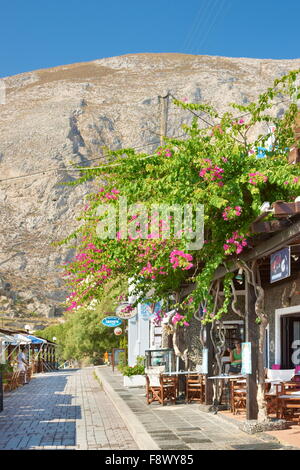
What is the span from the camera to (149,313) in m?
23.9

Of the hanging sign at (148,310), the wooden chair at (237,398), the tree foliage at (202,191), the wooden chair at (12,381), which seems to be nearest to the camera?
the tree foliage at (202,191)

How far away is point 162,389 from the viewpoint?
14.2 meters

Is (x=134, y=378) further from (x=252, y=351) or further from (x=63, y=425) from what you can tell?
(x=252, y=351)

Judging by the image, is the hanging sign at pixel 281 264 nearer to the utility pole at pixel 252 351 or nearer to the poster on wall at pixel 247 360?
the utility pole at pixel 252 351

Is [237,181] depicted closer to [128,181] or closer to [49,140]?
[128,181]

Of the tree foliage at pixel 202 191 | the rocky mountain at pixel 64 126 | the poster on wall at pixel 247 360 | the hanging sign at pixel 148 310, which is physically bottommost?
the poster on wall at pixel 247 360

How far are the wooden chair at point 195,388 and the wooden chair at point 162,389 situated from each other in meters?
0.33

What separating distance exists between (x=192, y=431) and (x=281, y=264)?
2.96m

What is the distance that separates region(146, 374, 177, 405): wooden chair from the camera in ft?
47.0

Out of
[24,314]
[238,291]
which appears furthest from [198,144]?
[24,314]

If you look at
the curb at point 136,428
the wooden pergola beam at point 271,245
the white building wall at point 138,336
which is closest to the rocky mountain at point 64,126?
the white building wall at point 138,336

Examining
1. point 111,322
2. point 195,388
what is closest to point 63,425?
point 195,388

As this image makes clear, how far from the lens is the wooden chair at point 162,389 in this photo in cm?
1431

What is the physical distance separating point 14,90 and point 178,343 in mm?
161953
